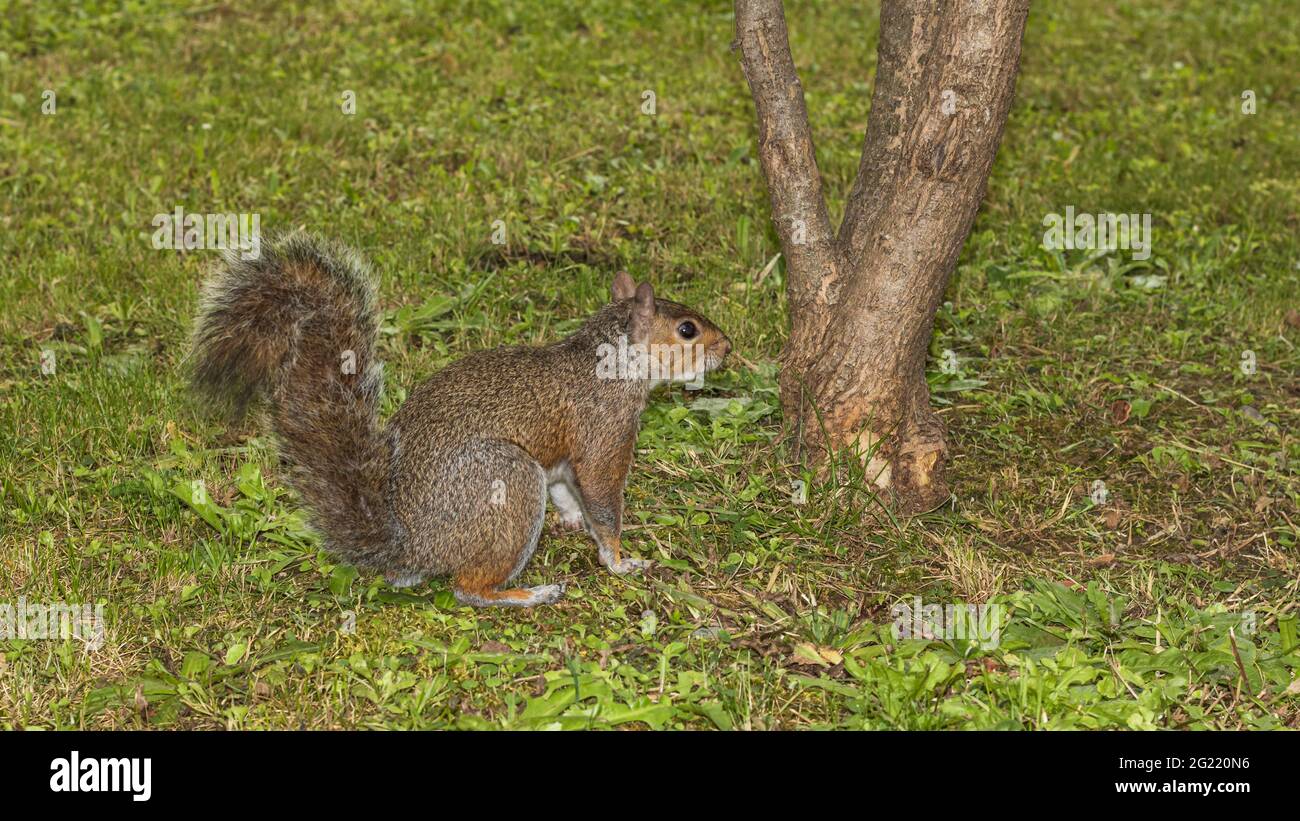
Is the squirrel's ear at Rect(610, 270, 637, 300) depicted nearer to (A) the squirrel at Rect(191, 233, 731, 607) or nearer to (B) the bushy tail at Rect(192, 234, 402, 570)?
(A) the squirrel at Rect(191, 233, 731, 607)

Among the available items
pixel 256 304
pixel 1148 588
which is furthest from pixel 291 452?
pixel 1148 588

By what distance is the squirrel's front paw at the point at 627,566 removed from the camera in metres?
4.04

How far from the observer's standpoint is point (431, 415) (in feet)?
12.7

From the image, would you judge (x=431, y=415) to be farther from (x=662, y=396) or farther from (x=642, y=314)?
(x=662, y=396)

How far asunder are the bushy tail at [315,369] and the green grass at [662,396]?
0.28 meters

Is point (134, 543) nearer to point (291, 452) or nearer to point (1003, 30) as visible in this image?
point (291, 452)

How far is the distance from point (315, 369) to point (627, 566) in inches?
42.1

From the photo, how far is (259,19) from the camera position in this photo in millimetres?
8438

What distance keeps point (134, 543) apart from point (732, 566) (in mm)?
1796

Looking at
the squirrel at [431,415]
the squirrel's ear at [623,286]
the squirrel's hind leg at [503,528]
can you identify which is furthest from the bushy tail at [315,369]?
the squirrel's ear at [623,286]

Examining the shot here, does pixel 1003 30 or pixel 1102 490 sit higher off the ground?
pixel 1003 30
